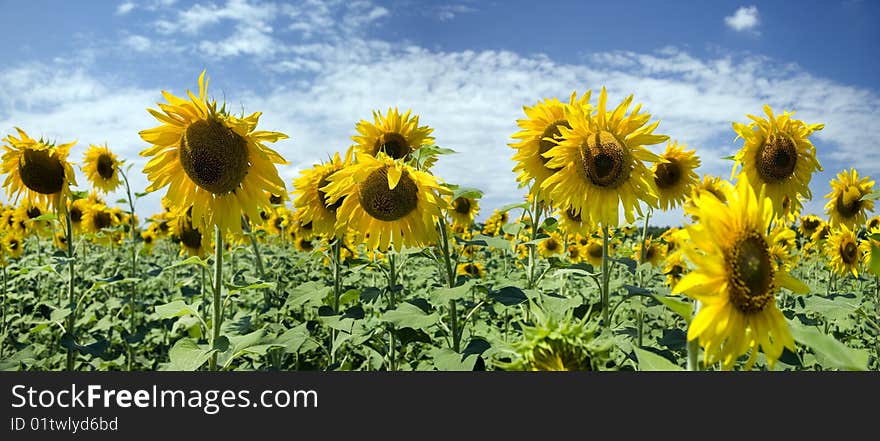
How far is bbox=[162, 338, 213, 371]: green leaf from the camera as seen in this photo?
102 inches


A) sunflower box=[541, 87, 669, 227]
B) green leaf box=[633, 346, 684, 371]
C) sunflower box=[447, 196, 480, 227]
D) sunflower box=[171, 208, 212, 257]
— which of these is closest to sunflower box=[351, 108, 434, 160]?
sunflower box=[541, 87, 669, 227]

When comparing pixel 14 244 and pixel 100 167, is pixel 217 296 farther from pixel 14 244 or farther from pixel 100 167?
pixel 14 244

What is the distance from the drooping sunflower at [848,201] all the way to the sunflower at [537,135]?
4132 millimetres

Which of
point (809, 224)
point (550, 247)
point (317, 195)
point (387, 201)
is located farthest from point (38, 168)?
point (809, 224)

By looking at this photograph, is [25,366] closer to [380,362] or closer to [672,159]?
[380,362]

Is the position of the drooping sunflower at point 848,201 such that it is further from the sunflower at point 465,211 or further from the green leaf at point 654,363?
the green leaf at point 654,363

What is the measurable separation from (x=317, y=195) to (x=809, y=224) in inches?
319

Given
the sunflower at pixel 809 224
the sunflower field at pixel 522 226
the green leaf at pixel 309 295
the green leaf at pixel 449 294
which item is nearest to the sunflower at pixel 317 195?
the sunflower field at pixel 522 226

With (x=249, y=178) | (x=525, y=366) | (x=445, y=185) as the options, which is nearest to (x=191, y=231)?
(x=249, y=178)

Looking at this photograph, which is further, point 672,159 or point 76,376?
point 672,159

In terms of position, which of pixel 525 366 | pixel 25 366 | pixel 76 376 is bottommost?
pixel 25 366

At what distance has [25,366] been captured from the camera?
4.43 m

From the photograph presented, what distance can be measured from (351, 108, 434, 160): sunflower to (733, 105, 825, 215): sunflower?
7.14 feet

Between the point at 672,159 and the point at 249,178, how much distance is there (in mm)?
3569
